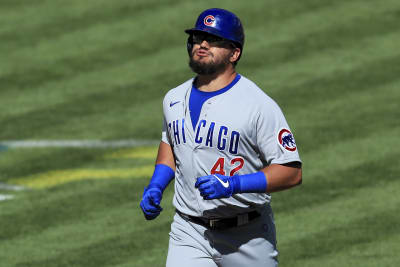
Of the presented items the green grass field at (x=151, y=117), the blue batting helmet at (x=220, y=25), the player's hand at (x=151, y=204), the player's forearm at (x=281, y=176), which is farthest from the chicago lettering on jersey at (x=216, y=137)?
the green grass field at (x=151, y=117)

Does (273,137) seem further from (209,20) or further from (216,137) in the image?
(209,20)

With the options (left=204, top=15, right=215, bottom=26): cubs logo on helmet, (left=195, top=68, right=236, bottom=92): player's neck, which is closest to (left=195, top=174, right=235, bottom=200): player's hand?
(left=195, top=68, right=236, bottom=92): player's neck

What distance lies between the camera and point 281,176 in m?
7.22

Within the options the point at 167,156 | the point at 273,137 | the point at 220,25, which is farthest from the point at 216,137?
the point at 220,25

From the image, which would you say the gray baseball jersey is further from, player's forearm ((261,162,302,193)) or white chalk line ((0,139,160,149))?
white chalk line ((0,139,160,149))

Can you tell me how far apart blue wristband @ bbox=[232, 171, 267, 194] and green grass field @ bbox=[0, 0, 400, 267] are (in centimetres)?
333

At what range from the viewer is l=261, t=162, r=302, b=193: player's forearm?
7156 millimetres

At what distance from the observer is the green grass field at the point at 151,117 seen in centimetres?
1107

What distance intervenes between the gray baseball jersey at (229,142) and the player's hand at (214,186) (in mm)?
393

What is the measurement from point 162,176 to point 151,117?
748 cm

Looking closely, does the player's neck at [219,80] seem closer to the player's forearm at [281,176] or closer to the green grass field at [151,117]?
the player's forearm at [281,176]

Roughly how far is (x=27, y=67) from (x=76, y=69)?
0.81 m

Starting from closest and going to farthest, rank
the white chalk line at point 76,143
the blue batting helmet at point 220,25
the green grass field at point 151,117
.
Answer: the blue batting helmet at point 220,25 → the green grass field at point 151,117 → the white chalk line at point 76,143

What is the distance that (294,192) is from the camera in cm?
1248
